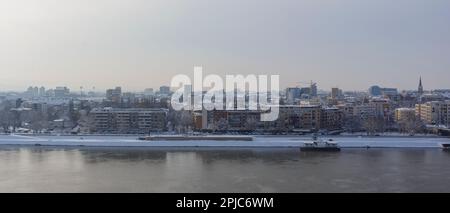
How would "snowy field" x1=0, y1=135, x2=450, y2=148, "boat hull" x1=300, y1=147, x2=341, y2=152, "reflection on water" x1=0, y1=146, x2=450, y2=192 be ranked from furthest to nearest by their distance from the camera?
"snowy field" x1=0, y1=135, x2=450, y2=148 < "boat hull" x1=300, y1=147, x2=341, y2=152 < "reflection on water" x1=0, y1=146, x2=450, y2=192

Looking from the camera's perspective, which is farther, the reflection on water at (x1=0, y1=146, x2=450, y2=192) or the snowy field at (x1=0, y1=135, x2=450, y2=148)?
the snowy field at (x1=0, y1=135, x2=450, y2=148)

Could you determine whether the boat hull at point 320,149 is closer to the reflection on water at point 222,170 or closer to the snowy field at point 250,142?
the reflection on water at point 222,170

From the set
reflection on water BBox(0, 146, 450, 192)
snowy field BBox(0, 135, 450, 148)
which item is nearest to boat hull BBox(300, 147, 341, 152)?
reflection on water BBox(0, 146, 450, 192)

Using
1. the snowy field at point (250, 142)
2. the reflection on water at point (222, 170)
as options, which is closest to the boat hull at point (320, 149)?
the reflection on water at point (222, 170)

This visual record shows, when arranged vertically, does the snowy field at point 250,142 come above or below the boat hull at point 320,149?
above

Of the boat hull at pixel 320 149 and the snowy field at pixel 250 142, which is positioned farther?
the snowy field at pixel 250 142

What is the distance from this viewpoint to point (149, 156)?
249 inches

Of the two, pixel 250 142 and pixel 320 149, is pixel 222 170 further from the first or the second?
pixel 250 142

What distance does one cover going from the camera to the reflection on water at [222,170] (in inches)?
159

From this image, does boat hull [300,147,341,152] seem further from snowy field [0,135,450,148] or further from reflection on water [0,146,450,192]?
snowy field [0,135,450,148]

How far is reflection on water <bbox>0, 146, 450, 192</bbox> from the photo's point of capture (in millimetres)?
4051

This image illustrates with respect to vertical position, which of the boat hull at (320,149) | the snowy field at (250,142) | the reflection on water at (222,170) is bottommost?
the reflection on water at (222,170)

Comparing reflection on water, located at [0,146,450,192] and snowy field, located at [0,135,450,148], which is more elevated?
snowy field, located at [0,135,450,148]

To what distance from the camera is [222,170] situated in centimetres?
498
